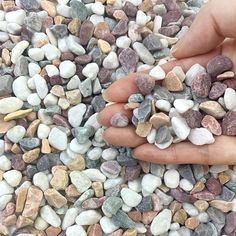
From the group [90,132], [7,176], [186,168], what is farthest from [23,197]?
[186,168]

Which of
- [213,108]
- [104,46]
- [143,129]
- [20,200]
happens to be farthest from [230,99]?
[20,200]

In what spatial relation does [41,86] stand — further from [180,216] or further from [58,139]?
[180,216]

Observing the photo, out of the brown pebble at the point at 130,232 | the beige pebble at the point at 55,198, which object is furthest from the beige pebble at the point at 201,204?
the beige pebble at the point at 55,198

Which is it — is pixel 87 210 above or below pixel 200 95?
below

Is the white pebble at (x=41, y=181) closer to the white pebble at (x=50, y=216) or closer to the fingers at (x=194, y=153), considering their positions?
the white pebble at (x=50, y=216)

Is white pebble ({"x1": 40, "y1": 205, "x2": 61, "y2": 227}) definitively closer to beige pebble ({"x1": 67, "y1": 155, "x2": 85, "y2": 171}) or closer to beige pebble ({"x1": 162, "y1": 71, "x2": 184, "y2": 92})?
beige pebble ({"x1": 67, "y1": 155, "x2": 85, "y2": 171})

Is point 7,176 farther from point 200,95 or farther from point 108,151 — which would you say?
point 200,95
